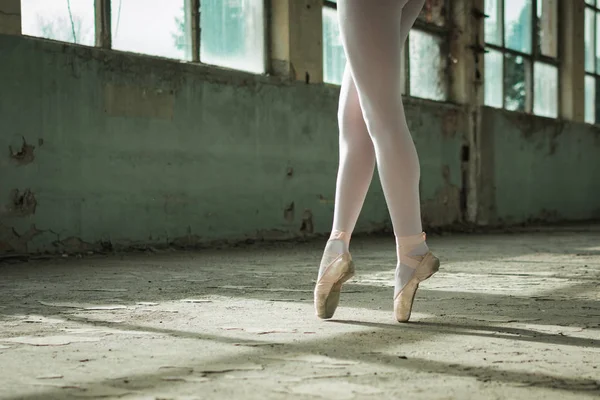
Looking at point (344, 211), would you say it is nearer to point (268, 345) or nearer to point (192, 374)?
point (268, 345)

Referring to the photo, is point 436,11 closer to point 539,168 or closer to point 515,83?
point 515,83

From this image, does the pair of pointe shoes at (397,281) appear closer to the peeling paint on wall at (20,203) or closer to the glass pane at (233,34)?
the peeling paint on wall at (20,203)

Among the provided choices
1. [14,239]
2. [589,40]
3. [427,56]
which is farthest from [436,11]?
[14,239]

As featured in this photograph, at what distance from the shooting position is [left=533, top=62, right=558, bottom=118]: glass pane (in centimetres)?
984

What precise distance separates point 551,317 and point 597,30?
9.96m

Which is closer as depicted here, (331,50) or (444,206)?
(331,50)

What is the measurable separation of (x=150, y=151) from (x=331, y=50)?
2179 mm

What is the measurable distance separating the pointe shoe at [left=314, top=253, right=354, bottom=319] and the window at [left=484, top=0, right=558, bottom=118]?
686 centimetres

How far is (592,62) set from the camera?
10969mm

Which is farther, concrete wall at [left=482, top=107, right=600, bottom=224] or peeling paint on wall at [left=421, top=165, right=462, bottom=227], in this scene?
concrete wall at [left=482, top=107, right=600, bottom=224]

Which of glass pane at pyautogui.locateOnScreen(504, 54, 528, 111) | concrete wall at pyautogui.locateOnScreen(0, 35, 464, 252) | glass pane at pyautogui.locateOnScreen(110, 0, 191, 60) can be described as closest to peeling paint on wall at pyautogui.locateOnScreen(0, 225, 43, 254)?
concrete wall at pyautogui.locateOnScreen(0, 35, 464, 252)

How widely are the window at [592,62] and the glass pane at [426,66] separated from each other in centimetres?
337

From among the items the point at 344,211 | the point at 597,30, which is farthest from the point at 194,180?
the point at 597,30

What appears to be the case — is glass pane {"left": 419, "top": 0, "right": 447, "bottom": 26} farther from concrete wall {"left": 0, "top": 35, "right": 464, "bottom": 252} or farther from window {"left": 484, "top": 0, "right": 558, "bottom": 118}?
concrete wall {"left": 0, "top": 35, "right": 464, "bottom": 252}
